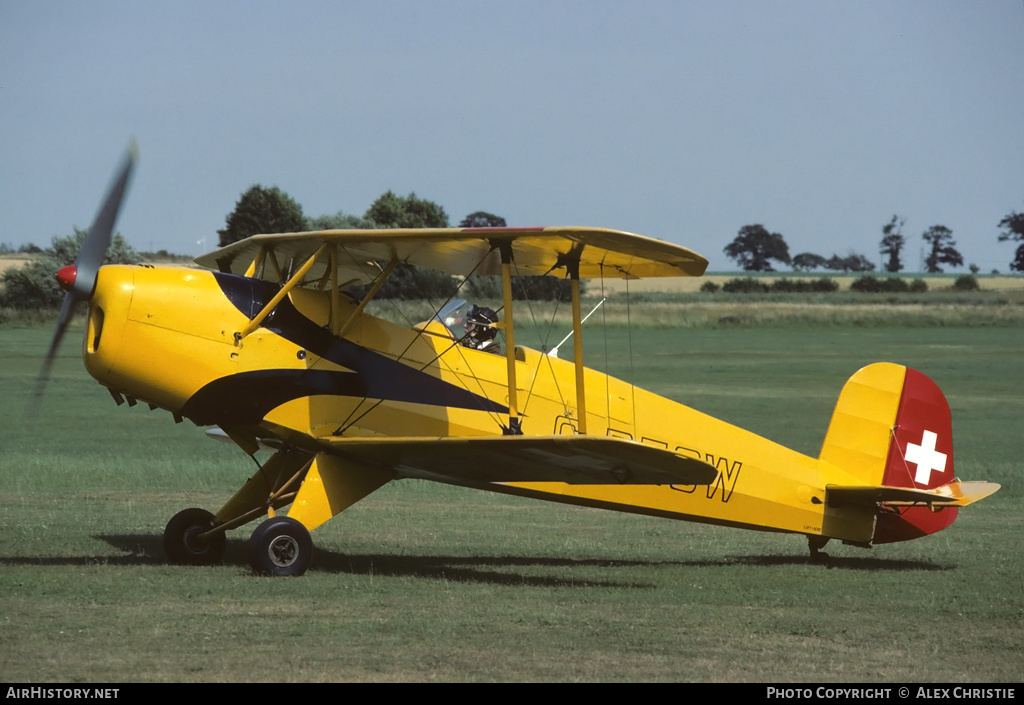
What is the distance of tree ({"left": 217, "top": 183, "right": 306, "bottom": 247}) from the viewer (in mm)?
76250

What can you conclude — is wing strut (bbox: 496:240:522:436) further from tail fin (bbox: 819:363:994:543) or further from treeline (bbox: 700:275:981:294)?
treeline (bbox: 700:275:981:294)

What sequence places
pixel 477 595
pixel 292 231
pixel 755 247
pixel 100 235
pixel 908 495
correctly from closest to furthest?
pixel 477 595, pixel 100 235, pixel 908 495, pixel 292 231, pixel 755 247

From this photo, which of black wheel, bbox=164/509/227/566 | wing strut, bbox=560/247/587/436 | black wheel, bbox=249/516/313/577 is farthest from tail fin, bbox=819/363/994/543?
black wheel, bbox=164/509/227/566

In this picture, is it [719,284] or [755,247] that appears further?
[755,247]

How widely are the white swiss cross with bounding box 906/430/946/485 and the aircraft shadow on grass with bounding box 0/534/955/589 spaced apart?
818mm

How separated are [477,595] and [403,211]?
75956 mm

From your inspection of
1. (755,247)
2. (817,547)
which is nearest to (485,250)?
(817,547)

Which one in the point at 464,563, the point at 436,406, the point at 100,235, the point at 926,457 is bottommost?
the point at 464,563

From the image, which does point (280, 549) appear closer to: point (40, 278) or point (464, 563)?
point (464, 563)

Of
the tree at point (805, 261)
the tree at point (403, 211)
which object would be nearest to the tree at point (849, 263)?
the tree at point (805, 261)

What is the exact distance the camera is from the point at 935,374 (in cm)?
4034

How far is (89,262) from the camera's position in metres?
10.4

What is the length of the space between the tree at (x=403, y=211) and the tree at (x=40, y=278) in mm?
26012

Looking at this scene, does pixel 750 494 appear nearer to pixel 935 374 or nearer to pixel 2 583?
pixel 2 583
